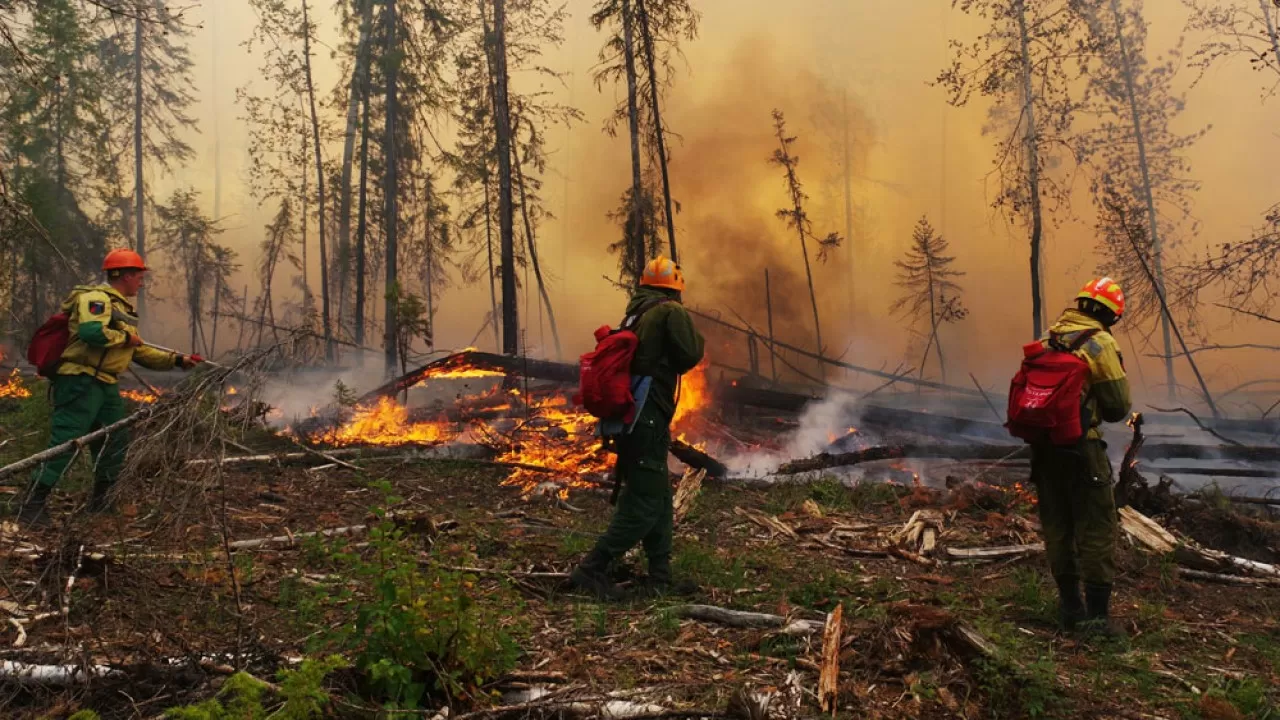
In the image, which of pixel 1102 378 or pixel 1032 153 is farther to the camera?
pixel 1032 153

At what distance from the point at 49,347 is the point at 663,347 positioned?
16.7 ft

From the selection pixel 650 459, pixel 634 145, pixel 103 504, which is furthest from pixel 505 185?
pixel 103 504

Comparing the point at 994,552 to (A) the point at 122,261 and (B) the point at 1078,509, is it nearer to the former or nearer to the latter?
(B) the point at 1078,509

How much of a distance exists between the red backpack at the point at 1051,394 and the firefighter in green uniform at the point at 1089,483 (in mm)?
91

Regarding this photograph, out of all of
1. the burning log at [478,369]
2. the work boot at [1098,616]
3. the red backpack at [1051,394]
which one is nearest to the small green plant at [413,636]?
the red backpack at [1051,394]

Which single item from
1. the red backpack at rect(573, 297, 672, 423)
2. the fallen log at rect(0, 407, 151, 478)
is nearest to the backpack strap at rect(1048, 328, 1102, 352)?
the red backpack at rect(573, 297, 672, 423)

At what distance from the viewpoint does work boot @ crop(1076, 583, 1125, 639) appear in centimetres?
479

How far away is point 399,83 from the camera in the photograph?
20.8 m

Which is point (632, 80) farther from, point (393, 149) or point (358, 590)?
point (358, 590)

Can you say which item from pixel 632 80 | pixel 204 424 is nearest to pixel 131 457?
pixel 204 424

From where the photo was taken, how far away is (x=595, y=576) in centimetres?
525

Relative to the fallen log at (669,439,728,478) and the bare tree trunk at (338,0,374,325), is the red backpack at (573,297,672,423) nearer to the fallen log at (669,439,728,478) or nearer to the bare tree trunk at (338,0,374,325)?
the fallen log at (669,439,728,478)

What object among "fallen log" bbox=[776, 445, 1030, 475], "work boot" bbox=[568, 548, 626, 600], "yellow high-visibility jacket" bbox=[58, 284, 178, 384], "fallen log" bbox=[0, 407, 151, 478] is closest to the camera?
"fallen log" bbox=[0, 407, 151, 478]

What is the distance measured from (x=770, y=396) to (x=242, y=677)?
38.7ft
